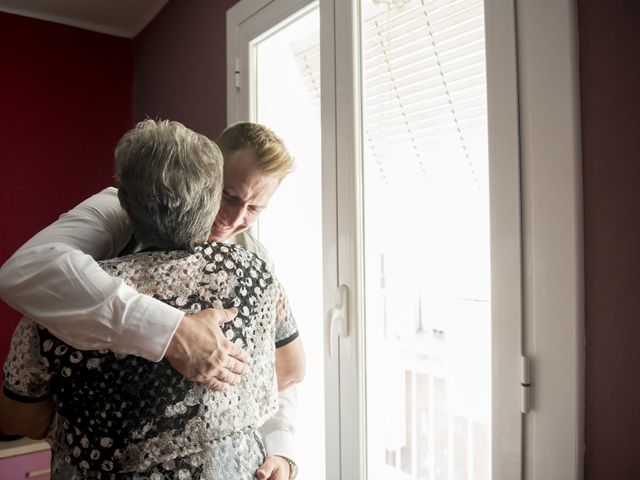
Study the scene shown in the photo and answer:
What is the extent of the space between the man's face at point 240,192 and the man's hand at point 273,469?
566 millimetres

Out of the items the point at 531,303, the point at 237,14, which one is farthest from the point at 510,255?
the point at 237,14

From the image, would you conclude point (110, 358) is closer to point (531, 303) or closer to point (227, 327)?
point (227, 327)

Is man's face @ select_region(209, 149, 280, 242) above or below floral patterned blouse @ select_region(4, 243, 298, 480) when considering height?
above

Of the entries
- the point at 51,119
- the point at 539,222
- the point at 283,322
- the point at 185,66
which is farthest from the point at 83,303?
the point at 51,119

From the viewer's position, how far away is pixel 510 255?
3.49ft

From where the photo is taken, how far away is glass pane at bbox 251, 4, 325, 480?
5.85ft

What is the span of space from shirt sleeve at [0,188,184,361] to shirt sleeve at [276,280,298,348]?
0.25 m

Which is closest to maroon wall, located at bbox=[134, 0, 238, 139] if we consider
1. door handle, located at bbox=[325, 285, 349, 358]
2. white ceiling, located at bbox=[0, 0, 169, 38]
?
white ceiling, located at bbox=[0, 0, 169, 38]

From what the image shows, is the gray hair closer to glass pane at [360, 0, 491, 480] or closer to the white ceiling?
glass pane at [360, 0, 491, 480]

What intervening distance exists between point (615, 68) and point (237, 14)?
5.30 ft

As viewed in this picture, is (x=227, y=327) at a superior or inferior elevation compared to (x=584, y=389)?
superior

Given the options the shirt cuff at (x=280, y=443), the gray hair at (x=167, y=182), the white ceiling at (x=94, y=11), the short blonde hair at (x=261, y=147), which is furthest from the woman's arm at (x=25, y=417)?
the white ceiling at (x=94, y=11)

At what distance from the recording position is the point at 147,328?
2.53 feet

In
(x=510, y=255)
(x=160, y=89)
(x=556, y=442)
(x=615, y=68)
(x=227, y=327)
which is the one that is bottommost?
(x=556, y=442)
